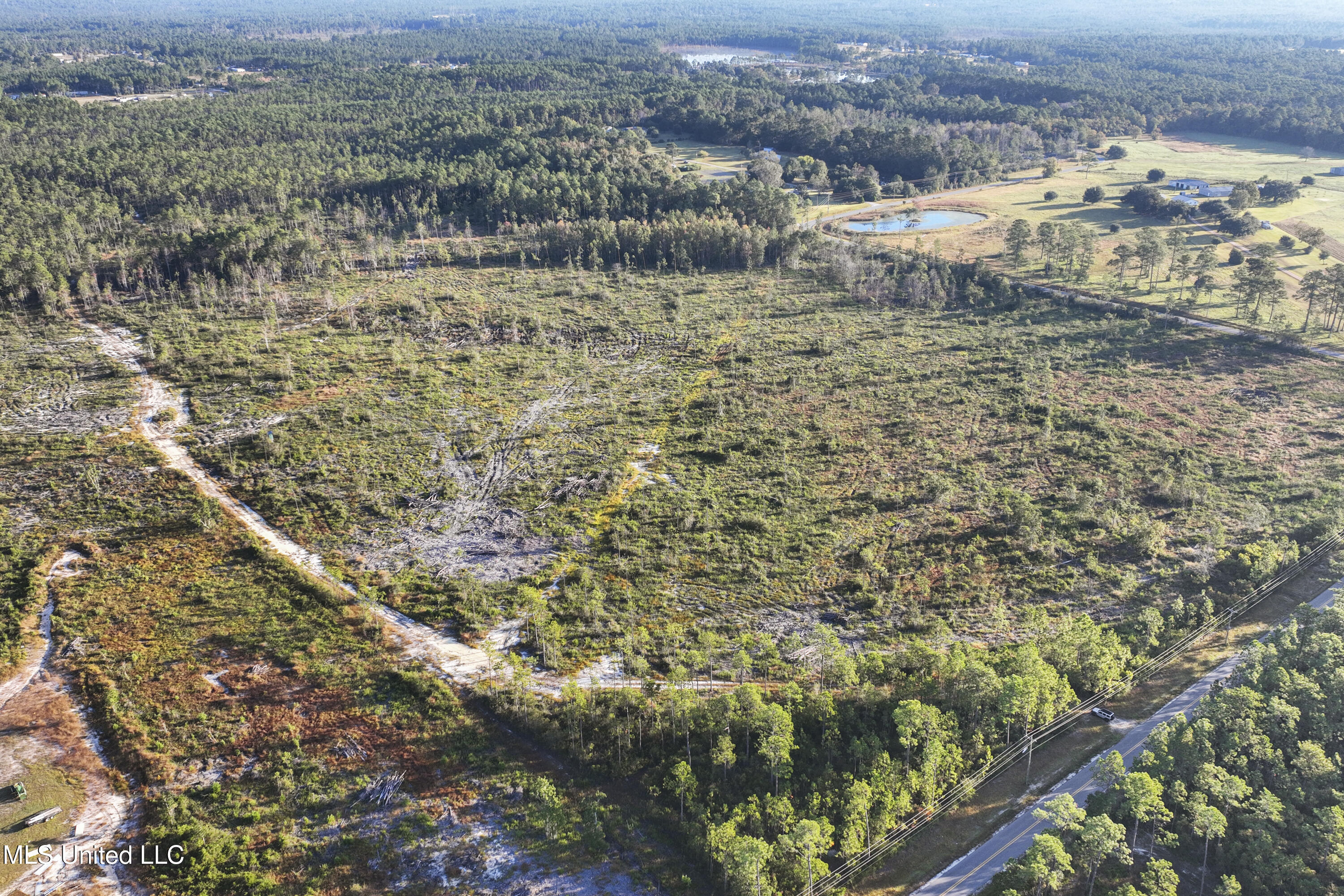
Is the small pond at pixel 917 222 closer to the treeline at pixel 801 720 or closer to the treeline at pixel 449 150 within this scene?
the treeline at pixel 449 150

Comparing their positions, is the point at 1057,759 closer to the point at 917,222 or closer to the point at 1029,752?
the point at 1029,752

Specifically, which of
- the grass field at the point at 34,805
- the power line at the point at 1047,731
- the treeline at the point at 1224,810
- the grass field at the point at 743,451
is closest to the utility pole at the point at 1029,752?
the power line at the point at 1047,731

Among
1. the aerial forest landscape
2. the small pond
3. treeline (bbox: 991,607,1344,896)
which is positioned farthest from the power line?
the small pond

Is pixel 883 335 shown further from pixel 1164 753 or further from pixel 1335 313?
pixel 1164 753

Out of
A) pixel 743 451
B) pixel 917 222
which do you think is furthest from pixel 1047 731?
pixel 917 222

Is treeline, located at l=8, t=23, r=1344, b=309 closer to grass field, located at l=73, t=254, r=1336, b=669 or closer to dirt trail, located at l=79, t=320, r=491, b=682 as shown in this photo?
grass field, located at l=73, t=254, r=1336, b=669

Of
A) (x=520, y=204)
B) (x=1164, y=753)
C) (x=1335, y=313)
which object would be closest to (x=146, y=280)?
(x=520, y=204)
